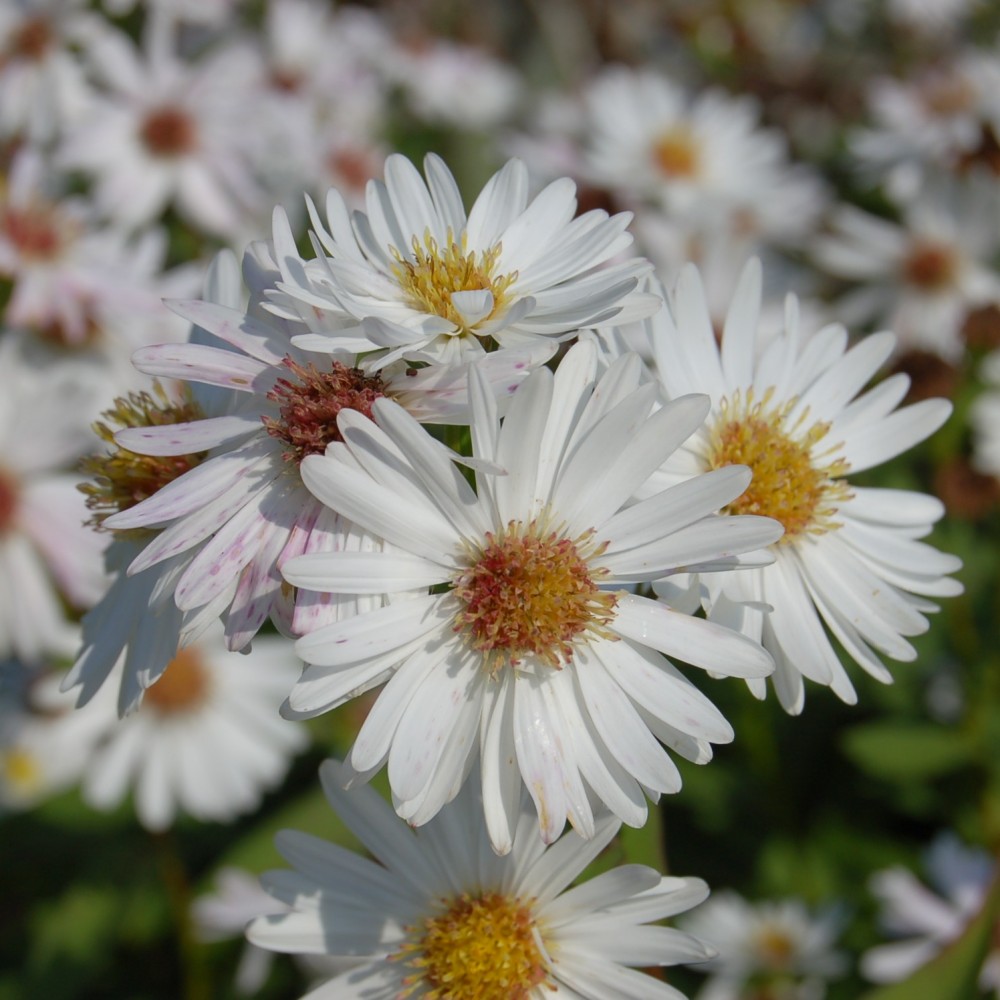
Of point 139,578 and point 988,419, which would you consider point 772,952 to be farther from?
point 139,578

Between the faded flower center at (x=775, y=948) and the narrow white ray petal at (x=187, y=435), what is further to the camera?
the faded flower center at (x=775, y=948)

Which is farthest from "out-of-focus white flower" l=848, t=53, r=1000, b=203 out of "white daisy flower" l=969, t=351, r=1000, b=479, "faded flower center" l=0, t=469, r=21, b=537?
"faded flower center" l=0, t=469, r=21, b=537

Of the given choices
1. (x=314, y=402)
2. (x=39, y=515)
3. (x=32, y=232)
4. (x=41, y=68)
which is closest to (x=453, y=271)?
(x=314, y=402)

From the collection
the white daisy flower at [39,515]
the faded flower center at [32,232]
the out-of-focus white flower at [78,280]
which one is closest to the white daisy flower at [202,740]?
the white daisy flower at [39,515]

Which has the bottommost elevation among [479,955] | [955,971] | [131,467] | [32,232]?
[955,971]

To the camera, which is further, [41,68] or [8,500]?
[41,68]

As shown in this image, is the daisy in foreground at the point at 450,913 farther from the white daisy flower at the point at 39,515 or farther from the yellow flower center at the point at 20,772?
the yellow flower center at the point at 20,772
